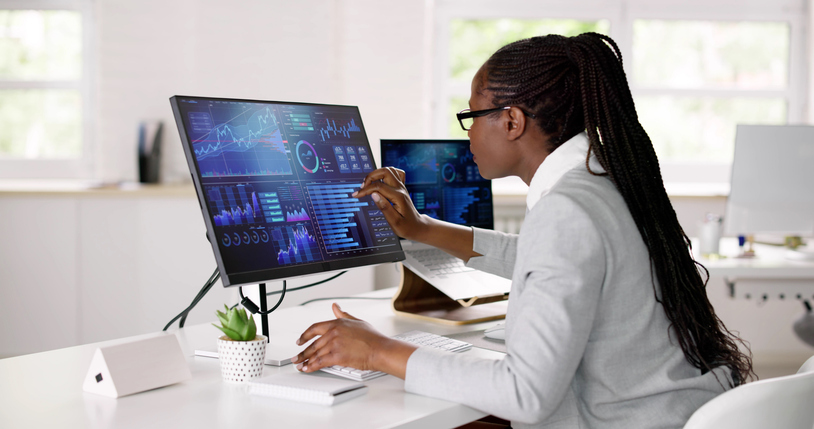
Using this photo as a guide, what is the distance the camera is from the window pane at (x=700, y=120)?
13.2ft

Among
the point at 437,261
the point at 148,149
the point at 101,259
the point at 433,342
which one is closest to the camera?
the point at 433,342

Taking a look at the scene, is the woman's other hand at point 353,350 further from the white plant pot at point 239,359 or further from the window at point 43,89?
the window at point 43,89

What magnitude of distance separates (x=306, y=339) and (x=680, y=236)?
60cm

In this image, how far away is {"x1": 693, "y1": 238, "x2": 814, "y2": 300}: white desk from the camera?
240 centimetres

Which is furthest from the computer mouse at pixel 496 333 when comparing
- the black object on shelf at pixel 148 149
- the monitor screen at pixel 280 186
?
the black object on shelf at pixel 148 149

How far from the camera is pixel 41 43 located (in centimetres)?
386

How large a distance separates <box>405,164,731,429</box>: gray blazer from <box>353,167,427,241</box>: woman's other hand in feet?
1.47

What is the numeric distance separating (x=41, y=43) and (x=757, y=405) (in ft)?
13.4

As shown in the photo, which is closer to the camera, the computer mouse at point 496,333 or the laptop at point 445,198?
the computer mouse at point 496,333

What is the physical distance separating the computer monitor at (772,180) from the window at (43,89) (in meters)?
A: 3.37

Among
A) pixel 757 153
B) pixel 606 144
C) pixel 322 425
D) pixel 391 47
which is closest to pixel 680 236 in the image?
pixel 606 144

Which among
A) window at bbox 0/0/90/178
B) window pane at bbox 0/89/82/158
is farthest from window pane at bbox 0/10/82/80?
window pane at bbox 0/89/82/158

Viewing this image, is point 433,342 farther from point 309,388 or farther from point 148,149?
point 148,149

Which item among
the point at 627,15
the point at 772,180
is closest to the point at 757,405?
the point at 772,180
